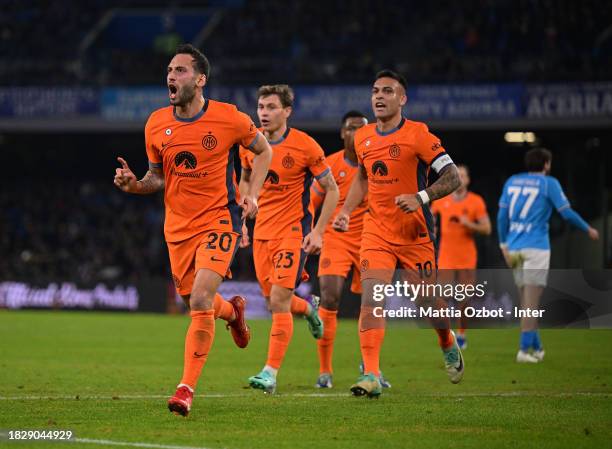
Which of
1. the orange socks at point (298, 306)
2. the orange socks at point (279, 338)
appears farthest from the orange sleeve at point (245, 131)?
the orange socks at point (298, 306)

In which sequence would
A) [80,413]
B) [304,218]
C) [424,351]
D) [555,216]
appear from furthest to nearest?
1. [555,216]
2. [424,351]
3. [304,218]
4. [80,413]

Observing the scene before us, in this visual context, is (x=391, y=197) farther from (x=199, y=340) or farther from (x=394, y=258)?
(x=199, y=340)

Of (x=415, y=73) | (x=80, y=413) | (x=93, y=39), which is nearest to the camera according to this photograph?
(x=80, y=413)

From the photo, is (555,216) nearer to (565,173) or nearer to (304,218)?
(565,173)

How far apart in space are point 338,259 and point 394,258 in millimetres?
1653

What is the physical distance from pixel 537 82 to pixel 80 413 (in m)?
23.1

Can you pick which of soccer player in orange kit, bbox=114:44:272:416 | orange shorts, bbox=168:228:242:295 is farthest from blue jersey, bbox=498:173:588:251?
orange shorts, bbox=168:228:242:295

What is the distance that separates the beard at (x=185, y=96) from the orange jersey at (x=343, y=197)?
2.96 meters

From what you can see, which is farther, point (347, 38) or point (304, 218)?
point (347, 38)

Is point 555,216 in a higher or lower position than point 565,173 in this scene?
lower

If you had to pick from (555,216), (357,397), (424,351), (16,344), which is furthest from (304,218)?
(555,216)

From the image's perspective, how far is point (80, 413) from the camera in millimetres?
8070

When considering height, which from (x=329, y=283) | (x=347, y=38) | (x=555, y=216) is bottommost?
(x=329, y=283)

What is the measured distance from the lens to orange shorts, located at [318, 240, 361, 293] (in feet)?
36.1
